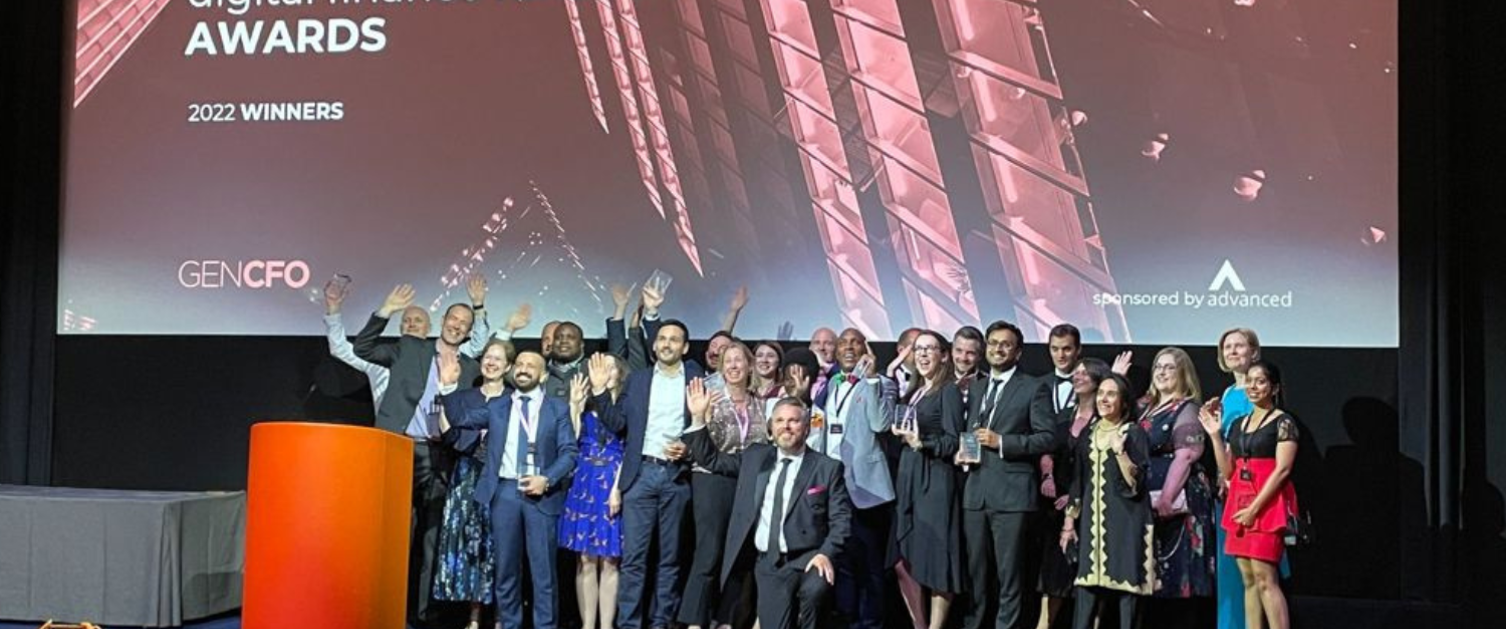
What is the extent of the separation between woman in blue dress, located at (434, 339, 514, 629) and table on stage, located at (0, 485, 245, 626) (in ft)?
3.45

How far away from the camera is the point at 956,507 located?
261 inches

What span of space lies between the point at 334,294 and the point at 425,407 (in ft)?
3.43

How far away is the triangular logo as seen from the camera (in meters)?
7.29

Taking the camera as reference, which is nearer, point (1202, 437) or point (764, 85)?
point (1202, 437)

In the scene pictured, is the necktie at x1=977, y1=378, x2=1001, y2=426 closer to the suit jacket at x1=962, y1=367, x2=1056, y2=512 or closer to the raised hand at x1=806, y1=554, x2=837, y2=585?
the suit jacket at x1=962, y1=367, x2=1056, y2=512

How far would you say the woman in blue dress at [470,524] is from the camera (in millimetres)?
6926

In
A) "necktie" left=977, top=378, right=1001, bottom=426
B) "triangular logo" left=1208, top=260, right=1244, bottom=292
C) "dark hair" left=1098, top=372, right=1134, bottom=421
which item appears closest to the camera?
"dark hair" left=1098, top=372, right=1134, bottom=421

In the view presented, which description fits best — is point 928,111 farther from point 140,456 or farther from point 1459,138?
point 140,456

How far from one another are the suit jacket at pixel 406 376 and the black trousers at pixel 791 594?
2058mm

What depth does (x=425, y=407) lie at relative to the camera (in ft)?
24.2

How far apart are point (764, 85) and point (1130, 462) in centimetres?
276

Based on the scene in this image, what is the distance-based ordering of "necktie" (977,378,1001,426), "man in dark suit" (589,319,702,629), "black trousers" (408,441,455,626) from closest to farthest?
"necktie" (977,378,1001,426) → "man in dark suit" (589,319,702,629) → "black trousers" (408,441,455,626)

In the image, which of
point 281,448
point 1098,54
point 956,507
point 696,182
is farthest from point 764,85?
point 281,448

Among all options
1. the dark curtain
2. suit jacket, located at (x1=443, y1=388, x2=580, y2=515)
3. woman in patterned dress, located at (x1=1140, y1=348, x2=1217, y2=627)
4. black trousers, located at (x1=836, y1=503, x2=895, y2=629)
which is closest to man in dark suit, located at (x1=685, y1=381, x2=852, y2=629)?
black trousers, located at (x1=836, y1=503, x2=895, y2=629)
